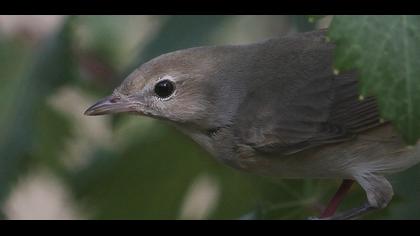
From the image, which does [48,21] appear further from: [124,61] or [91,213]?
[91,213]

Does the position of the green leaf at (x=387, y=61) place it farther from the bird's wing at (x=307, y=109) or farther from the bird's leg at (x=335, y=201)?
the bird's wing at (x=307, y=109)

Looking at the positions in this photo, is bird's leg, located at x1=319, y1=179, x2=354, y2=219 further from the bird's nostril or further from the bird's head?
the bird's nostril

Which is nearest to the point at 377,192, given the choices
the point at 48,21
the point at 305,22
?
the point at 305,22

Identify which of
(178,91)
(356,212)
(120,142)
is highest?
(120,142)

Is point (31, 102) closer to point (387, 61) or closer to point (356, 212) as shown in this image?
point (356, 212)

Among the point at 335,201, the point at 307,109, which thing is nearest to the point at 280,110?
the point at 307,109

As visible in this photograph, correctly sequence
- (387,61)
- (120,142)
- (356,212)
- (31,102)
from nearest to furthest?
(387,61)
(356,212)
(31,102)
(120,142)

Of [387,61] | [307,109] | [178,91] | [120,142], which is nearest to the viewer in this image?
[387,61]
